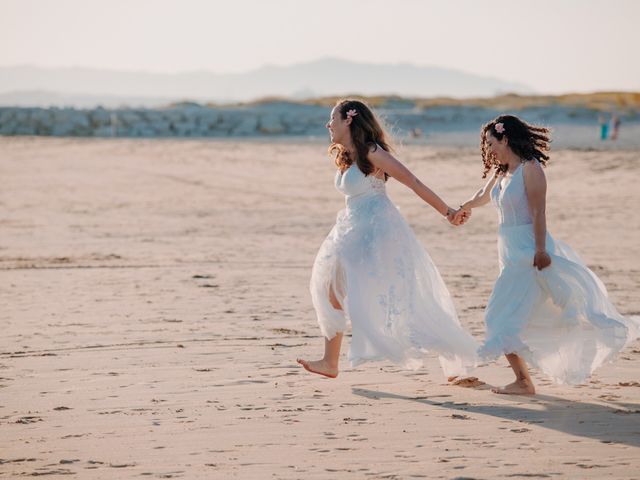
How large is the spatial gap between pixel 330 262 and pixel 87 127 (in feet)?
101

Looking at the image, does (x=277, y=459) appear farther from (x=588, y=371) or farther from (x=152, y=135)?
(x=152, y=135)

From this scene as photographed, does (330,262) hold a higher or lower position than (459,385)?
higher

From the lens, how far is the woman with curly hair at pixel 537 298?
6.17 m

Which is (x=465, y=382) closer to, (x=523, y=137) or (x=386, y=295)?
(x=386, y=295)

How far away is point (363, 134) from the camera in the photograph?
659 cm

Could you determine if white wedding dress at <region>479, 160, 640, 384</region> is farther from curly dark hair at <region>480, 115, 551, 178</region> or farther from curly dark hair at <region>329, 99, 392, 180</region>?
curly dark hair at <region>329, 99, 392, 180</region>

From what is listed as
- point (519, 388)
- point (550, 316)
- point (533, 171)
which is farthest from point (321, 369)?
point (533, 171)

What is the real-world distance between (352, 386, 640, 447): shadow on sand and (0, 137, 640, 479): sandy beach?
0.02 m

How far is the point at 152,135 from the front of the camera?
3559cm

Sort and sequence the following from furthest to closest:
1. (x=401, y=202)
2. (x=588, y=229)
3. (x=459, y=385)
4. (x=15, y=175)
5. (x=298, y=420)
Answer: (x=15, y=175)
(x=401, y=202)
(x=588, y=229)
(x=459, y=385)
(x=298, y=420)

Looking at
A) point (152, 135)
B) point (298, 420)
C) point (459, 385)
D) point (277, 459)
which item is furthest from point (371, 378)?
point (152, 135)

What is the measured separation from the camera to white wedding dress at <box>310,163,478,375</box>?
6.43m

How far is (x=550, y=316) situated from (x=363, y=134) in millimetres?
1491

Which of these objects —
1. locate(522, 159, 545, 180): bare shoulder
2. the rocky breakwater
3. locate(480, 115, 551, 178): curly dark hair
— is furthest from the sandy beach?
the rocky breakwater
